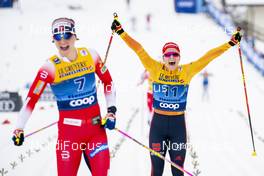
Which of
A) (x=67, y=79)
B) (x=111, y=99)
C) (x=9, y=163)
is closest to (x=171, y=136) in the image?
(x=111, y=99)

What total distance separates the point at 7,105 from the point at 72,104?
9571 millimetres

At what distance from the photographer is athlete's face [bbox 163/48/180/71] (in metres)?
5.27

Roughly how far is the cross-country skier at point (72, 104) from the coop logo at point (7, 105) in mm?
9338

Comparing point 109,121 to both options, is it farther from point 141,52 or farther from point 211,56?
point 211,56

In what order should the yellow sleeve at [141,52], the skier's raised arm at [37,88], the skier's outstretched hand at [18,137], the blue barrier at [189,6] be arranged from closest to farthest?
the skier's outstretched hand at [18,137] → the skier's raised arm at [37,88] → the yellow sleeve at [141,52] → the blue barrier at [189,6]

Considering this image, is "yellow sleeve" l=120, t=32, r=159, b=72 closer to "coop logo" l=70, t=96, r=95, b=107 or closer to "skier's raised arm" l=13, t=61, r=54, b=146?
"coop logo" l=70, t=96, r=95, b=107

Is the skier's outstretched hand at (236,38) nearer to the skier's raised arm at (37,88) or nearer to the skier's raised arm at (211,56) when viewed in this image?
the skier's raised arm at (211,56)

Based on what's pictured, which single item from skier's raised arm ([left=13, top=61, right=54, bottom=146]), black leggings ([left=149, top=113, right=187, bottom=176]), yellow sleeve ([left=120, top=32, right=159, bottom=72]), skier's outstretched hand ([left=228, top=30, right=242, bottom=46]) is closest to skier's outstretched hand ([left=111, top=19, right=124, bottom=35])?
yellow sleeve ([left=120, top=32, right=159, bottom=72])

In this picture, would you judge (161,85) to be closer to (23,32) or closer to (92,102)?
(92,102)

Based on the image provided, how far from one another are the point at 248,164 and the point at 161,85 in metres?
3.38

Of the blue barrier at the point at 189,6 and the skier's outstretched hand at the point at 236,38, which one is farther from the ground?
the blue barrier at the point at 189,6

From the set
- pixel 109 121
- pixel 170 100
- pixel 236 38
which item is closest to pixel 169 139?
pixel 170 100

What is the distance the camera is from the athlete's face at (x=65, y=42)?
4.50 metres

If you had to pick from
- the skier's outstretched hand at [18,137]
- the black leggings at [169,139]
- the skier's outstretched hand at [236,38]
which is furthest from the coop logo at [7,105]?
the skier's outstretched hand at [236,38]
